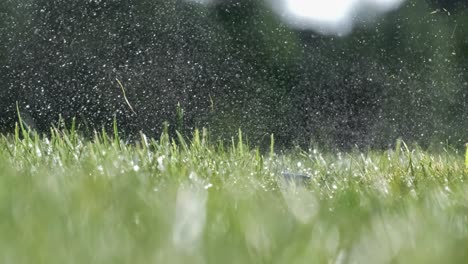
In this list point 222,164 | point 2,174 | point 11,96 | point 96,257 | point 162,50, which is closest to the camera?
point 96,257

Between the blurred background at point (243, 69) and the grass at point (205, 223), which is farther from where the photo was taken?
the blurred background at point (243, 69)

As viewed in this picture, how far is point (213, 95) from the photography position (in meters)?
6.47

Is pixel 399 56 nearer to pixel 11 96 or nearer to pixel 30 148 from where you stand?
pixel 11 96

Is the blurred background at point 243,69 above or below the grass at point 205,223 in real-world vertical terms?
below

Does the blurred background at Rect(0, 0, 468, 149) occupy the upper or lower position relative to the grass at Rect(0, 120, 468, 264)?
lower

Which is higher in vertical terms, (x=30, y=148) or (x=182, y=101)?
(x=30, y=148)

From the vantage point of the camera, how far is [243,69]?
6.86 metres

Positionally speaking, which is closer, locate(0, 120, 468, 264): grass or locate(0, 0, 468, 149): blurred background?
locate(0, 120, 468, 264): grass

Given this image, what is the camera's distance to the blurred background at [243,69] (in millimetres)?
5926

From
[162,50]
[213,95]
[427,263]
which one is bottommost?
[213,95]

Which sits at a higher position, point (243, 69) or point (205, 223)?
point (205, 223)

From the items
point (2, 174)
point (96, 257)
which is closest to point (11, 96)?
point (2, 174)

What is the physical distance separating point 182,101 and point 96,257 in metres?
5.35

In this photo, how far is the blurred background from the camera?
5.93 metres
